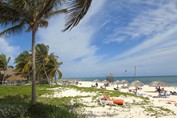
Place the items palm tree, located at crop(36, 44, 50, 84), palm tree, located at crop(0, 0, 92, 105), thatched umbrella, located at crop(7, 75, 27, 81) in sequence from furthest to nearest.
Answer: thatched umbrella, located at crop(7, 75, 27, 81) → palm tree, located at crop(36, 44, 50, 84) → palm tree, located at crop(0, 0, 92, 105)

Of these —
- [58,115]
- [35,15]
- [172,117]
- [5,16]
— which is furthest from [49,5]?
[172,117]

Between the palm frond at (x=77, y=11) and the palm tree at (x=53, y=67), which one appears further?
the palm tree at (x=53, y=67)

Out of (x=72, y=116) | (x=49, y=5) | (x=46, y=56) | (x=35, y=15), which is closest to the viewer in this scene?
(x=72, y=116)

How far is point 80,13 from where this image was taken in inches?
250

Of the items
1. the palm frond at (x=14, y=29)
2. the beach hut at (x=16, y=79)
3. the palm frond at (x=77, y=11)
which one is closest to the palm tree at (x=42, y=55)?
the beach hut at (x=16, y=79)

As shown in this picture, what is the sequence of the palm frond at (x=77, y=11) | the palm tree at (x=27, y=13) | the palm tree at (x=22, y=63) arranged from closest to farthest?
the palm frond at (x=77, y=11), the palm tree at (x=27, y=13), the palm tree at (x=22, y=63)

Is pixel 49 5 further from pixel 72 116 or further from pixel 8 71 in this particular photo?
pixel 8 71

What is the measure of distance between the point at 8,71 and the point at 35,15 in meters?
41.4

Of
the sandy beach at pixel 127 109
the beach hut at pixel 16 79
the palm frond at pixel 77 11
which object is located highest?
the palm frond at pixel 77 11

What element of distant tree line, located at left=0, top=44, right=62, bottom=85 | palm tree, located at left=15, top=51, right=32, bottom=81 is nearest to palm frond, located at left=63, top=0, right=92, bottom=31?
distant tree line, located at left=0, top=44, right=62, bottom=85

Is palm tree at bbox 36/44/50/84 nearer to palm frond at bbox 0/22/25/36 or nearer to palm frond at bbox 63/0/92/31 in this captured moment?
palm frond at bbox 0/22/25/36

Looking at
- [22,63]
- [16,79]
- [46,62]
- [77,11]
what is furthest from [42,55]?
[77,11]

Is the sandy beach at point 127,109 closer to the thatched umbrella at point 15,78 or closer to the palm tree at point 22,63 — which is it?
the palm tree at point 22,63

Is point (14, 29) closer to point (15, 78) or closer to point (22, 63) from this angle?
point (22, 63)
